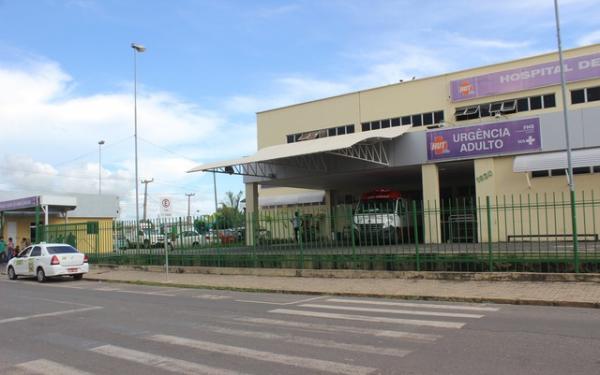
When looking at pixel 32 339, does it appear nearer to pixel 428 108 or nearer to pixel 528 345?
pixel 528 345

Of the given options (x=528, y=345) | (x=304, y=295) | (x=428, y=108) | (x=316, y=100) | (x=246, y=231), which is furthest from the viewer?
(x=316, y=100)

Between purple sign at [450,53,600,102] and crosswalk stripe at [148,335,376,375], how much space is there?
23007 mm

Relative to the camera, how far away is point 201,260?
68.0 feet

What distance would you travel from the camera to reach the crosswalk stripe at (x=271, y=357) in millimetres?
6176

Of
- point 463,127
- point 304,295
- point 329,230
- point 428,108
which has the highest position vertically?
point 428,108

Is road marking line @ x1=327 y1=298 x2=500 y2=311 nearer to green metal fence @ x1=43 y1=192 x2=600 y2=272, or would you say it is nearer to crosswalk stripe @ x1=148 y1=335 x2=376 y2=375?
green metal fence @ x1=43 y1=192 x2=600 y2=272

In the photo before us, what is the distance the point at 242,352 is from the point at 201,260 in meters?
13.9

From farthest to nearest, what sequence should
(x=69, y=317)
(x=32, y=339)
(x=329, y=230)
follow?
(x=329, y=230) < (x=69, y=317) < (x=32, y=339)

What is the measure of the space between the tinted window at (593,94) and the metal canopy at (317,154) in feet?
27.5

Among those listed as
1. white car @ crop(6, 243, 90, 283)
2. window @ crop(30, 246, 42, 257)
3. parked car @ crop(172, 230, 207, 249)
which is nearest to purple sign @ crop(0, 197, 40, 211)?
white car @ crop(6, 243, 90, 283)

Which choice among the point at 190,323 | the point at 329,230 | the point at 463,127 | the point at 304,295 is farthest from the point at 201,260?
the point at 463,127

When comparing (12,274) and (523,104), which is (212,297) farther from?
(523,104)

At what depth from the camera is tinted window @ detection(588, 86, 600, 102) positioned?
24484mm

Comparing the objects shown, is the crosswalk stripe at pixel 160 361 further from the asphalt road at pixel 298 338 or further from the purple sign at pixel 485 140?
the purple sign at pixel 485 140
